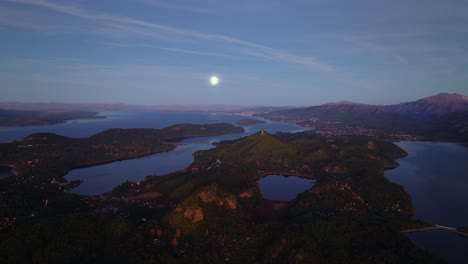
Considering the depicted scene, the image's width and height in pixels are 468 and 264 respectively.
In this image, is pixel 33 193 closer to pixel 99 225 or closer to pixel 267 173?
pixel 99 225

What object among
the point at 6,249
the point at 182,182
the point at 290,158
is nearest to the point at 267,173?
the point at 290,158

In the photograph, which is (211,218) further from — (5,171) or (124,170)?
(5,171)

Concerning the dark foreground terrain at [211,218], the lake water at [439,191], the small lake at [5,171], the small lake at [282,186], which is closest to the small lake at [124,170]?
the dark foreground terrain at [211,218]

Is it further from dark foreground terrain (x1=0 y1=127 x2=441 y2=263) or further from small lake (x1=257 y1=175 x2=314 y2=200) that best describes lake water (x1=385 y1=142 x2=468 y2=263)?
small lake (x1=257 y1=175 x2=314 y2=200)

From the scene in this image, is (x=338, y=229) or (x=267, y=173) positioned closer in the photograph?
(x=338, y=229)

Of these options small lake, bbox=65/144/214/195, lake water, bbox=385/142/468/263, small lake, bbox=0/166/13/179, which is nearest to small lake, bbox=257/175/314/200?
lake water, bbox=385/142/468/263

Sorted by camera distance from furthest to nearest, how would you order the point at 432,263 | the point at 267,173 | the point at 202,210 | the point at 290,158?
the point at 290,158 → the point at 267,173 → the point at 202,210 → the point at 432,263
